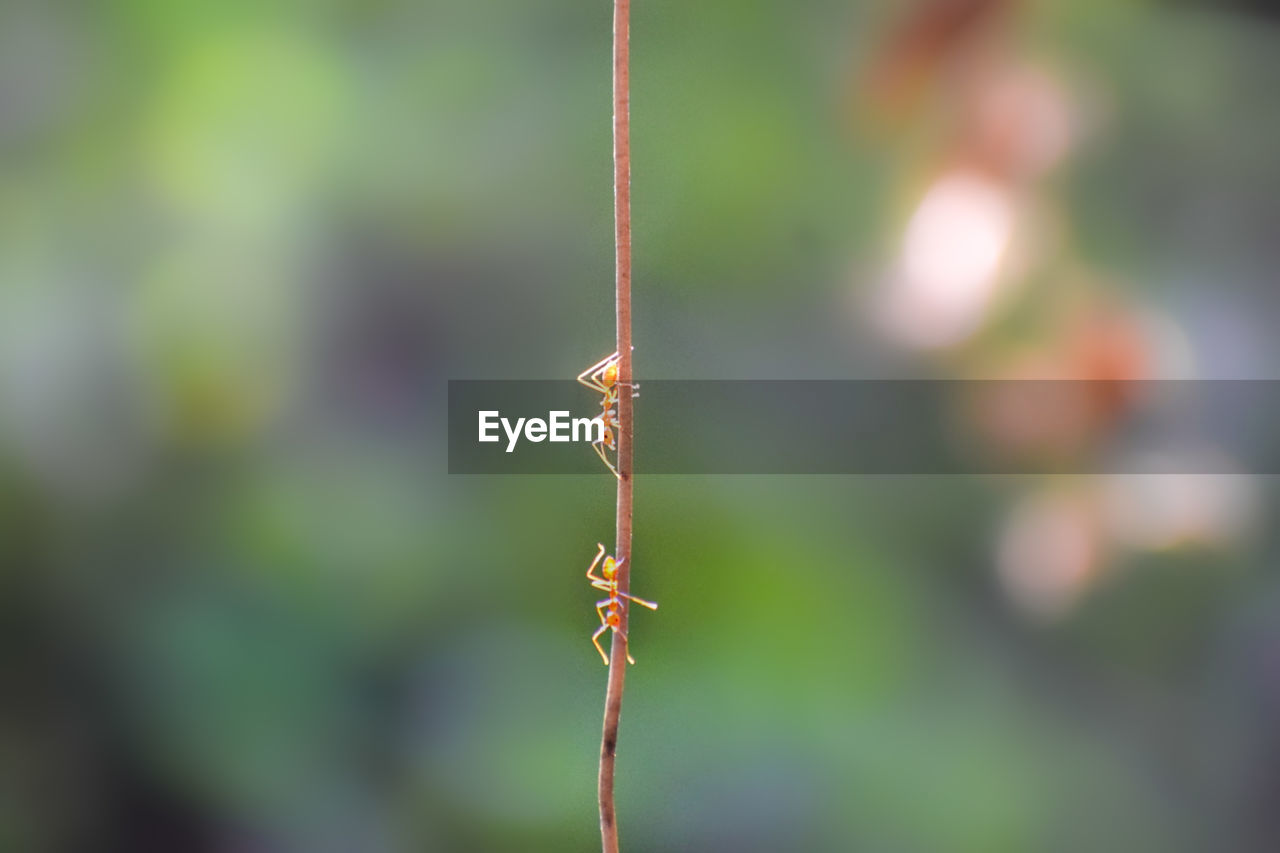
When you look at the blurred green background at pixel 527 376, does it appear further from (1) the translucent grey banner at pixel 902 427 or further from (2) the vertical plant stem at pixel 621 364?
(2) the vertical plant stem at pixel 621 364

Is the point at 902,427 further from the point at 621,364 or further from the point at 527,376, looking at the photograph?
the point at 621,364

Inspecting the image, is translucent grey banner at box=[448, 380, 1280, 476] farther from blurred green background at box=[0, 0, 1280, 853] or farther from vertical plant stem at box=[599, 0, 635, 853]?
vertical plant stem at box=[599, 0, 635, 853]

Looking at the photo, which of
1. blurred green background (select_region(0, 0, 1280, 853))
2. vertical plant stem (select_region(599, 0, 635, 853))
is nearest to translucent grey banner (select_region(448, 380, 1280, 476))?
blurred green background (select_region(0, 0, 1280, 853))

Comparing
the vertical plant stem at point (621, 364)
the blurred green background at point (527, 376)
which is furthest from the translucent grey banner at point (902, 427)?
the vertical plant stem at point (621, 364)

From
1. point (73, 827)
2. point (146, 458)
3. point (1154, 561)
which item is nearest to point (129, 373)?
point (146, 458)

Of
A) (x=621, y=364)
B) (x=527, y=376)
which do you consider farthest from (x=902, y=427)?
(x=621, y=364)

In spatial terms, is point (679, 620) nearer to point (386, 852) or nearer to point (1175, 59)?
point (386, 852)
